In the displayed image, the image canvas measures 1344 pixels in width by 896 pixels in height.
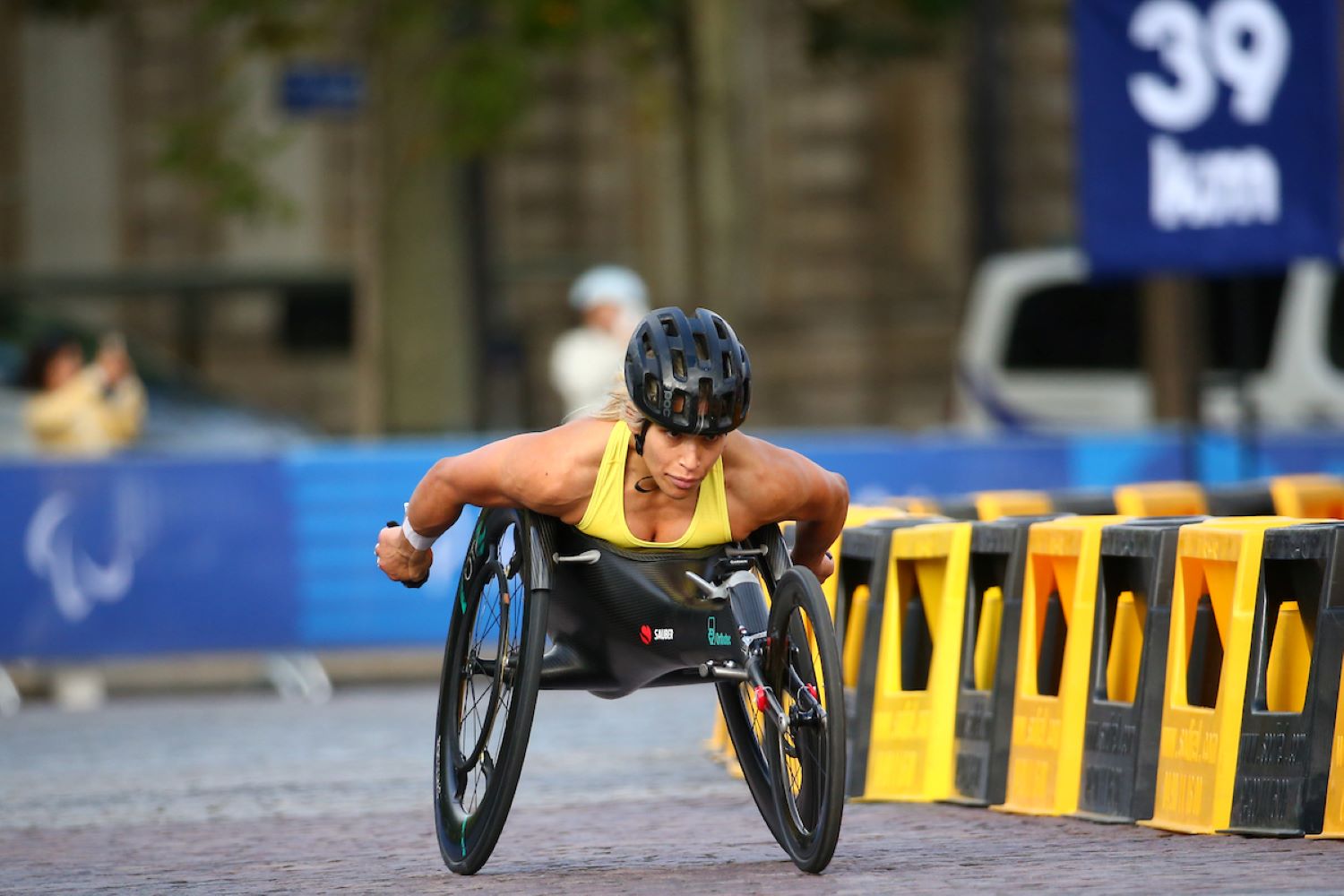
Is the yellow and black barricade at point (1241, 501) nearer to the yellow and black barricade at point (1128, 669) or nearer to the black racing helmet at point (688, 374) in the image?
the yellow and black barricade at point (1128, 669)

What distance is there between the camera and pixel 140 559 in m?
13.8

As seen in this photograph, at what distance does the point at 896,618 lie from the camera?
8414mm

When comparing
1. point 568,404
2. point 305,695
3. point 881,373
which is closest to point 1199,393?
point 568,404

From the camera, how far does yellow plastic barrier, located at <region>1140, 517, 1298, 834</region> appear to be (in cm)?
712

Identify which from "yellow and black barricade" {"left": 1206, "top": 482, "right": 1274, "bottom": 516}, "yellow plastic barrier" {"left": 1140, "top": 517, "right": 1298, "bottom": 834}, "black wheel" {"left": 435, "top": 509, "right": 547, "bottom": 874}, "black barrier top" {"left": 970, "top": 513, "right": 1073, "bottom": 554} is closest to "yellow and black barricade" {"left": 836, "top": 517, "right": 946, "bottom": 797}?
"black barrier top" {"left": 970, "top": 513, "right": 1073, "bottom": 554}

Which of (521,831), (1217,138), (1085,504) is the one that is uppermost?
(1217,138)

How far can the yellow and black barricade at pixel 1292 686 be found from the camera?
274 inches

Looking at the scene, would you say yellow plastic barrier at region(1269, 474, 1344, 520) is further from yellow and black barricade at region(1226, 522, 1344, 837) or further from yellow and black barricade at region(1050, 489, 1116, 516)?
yellow and black barricade at region(1226, 522, 1344, 837)

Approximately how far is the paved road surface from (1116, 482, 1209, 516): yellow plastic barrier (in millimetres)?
1785

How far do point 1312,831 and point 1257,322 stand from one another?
12.1m

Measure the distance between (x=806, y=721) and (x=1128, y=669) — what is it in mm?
1841

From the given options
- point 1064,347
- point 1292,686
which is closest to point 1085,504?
point 1292,686

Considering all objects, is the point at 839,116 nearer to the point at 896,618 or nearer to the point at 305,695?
the point at 305,695

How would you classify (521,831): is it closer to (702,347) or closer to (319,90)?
(702,347)
